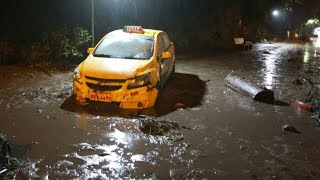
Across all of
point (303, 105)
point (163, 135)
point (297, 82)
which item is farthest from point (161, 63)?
point (297, 82)

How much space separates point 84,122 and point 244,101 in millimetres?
4123

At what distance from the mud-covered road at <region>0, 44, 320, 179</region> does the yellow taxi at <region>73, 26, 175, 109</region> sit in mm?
283

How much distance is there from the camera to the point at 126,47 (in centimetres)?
935

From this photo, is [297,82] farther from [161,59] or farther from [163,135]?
[163,135]

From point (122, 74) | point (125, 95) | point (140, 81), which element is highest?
point (122, 74)

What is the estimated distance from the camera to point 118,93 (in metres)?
→ 7.92

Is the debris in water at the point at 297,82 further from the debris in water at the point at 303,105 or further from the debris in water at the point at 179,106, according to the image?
the debris in water at the point at 179,106

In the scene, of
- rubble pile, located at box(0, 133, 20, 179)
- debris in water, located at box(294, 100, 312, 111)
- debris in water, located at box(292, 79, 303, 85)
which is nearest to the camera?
rubble pile, located at box(0, 133, 20, 179)

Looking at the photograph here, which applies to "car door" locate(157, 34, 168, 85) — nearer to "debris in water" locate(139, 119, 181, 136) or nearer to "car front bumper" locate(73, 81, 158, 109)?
"car front bumper" locate(73, 81, 158, 109)

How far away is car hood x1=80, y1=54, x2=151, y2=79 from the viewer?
8.00m

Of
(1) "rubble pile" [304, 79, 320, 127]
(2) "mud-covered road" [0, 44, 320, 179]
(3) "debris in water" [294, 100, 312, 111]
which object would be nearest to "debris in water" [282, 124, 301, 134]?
(2) "mud-covered road" [0, 44, 320, 179]

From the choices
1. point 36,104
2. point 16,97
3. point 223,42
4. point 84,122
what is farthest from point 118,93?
point 223,42

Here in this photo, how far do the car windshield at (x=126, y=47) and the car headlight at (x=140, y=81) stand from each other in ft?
2.77

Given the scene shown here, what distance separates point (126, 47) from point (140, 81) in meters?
1.57
